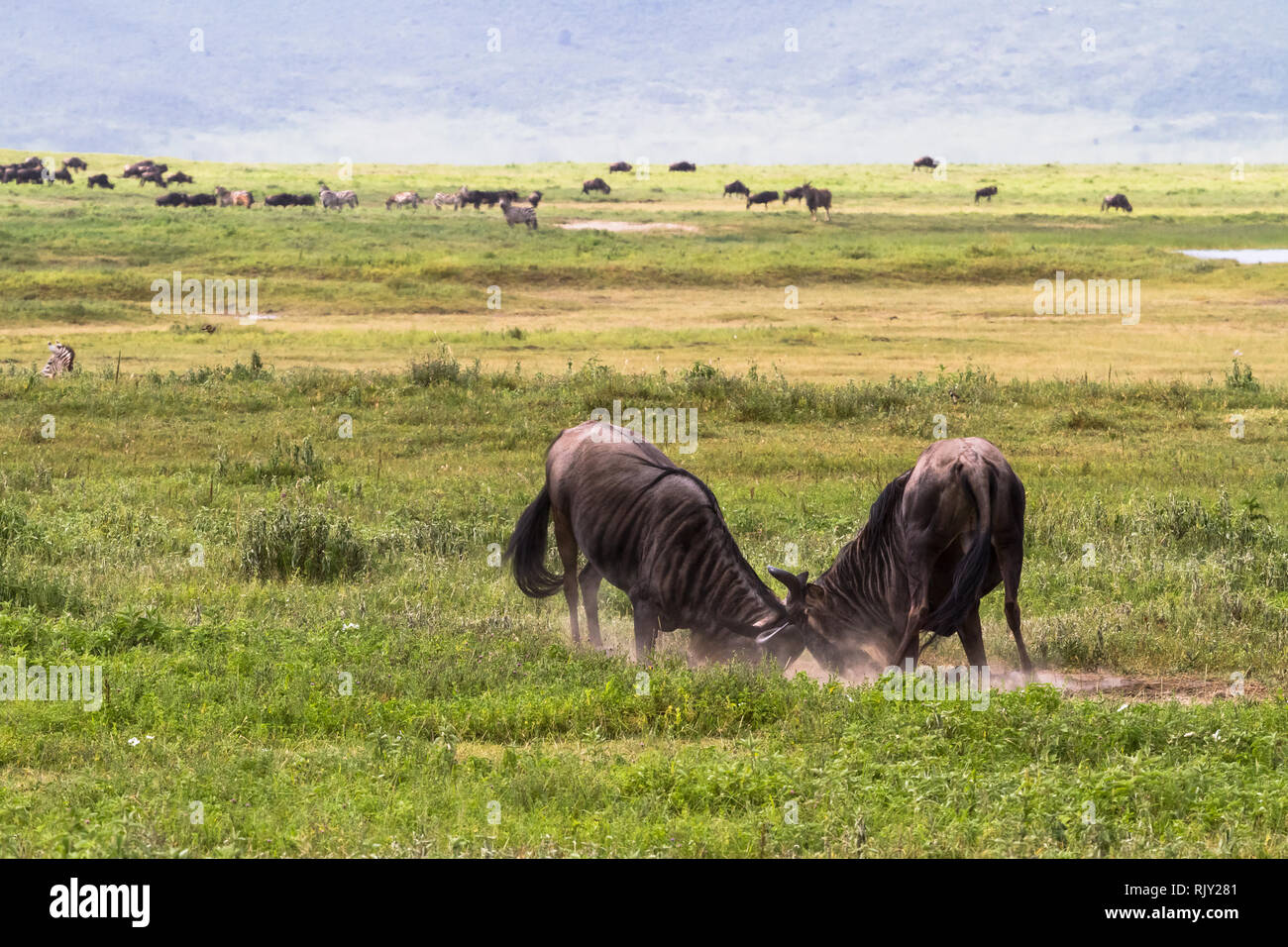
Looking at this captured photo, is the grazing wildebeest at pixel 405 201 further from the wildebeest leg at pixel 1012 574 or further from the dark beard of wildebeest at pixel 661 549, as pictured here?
the wildebeest leg at pixel 1012 574

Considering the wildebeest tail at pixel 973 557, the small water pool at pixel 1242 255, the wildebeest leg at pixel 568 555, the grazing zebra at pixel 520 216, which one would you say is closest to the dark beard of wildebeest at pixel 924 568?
the wildebeest tail at pixel 973 557

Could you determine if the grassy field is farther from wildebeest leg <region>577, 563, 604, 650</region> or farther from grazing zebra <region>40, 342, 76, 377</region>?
grazing zebra <region>40, 342, 76, 377</region>

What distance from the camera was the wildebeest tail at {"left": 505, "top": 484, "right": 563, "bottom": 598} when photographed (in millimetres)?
11219

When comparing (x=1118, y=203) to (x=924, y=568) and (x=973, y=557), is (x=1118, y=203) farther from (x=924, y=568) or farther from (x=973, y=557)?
(x=973, y=557)

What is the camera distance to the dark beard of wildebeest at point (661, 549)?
9562mm

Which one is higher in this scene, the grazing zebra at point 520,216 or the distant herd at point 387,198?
the distant herd at point 387,198

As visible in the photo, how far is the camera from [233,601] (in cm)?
1098

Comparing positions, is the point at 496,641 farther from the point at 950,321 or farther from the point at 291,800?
the point at 950,321

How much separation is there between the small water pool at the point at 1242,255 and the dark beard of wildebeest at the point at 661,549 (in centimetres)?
4115

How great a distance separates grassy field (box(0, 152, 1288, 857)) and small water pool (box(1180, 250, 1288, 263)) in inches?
508

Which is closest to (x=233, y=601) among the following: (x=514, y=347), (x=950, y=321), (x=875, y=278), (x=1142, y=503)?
(x=1142, y=503)

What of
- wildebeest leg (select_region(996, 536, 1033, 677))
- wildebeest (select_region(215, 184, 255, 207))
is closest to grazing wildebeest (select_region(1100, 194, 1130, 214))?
wildebeest (select_region(215, 184, 255, 207))

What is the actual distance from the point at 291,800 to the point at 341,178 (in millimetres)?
82221

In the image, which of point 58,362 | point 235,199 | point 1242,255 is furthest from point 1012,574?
point 235,199
